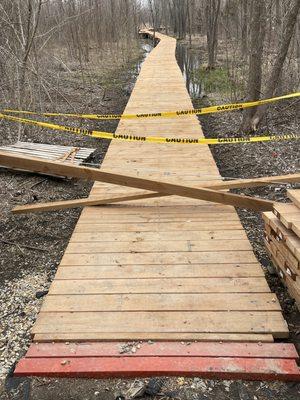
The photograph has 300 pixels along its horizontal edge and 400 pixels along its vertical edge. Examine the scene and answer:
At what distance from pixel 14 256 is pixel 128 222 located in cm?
136

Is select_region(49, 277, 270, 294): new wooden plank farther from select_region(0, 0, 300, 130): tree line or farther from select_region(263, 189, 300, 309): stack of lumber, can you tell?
select_region(0, 0, 300, 130): tree line

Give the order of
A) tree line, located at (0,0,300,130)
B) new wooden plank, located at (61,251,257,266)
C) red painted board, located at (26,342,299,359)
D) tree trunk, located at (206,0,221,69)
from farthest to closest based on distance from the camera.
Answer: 1. tree trunk, located at (206,0,221,69)
2. tree line, located at (0,0,300,130)
3. new wooden plank, located at (61,251,257,266)
4. red painted board, located at (26,342,299,359)

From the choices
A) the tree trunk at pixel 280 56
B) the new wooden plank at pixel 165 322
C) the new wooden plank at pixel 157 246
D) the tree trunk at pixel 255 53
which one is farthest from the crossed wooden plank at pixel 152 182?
the tree trunk at pixel 255 53

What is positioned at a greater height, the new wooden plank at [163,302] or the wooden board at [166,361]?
the new wooden plank at [163,302]

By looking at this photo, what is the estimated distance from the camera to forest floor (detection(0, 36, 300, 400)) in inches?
115

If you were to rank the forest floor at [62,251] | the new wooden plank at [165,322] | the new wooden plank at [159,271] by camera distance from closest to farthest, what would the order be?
the forest floor at [62,251], the new wooden plank at [165,322], the new wooden plank at [159,271]

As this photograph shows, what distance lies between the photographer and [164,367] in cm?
302

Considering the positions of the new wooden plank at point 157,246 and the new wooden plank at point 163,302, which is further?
the new wooden plank at point 157,246

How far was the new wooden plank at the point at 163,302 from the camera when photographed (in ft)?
11.8

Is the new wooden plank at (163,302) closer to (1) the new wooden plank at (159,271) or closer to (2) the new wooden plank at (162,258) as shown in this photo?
(1) the new wooden plank at (159,271)

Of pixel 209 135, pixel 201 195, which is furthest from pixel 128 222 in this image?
pixel 209 135

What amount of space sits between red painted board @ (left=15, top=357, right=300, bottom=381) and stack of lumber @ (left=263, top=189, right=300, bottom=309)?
0.78m

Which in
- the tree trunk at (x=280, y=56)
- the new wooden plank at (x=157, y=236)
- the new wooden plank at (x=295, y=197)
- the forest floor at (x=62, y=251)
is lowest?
the forest floor at (x=62, y=251)

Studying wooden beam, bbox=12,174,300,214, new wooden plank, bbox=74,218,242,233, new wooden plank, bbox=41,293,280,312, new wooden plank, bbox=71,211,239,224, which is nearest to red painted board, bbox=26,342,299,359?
new wooden plank, bbox=41,293,280,312
